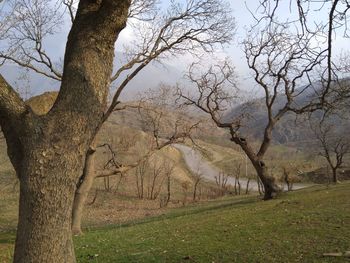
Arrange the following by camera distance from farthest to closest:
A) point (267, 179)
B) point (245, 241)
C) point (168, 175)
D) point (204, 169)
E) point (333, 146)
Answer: point (204, 169), point (168, 175), point (333, 146), point (267, 179), point (245, 241)

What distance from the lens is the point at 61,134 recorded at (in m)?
5.00

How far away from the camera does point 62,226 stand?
4914 millimetres

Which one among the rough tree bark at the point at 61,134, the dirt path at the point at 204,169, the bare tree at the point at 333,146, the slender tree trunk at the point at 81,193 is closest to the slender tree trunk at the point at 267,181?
the slender tree trunk at the point at 81,193

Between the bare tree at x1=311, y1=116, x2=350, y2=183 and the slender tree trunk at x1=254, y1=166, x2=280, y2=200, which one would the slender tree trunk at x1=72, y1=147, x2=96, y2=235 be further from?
the bare tree at x1=311, y1=116, x2=350, y2=183

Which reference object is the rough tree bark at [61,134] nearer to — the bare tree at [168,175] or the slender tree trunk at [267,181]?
the slender tree trunk at [267,181]

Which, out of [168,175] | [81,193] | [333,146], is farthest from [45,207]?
[168,175]

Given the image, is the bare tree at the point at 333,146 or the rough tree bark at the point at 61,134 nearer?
the rough tree bark at the point at 61,134

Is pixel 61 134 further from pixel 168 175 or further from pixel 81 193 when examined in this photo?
pixel 168 175

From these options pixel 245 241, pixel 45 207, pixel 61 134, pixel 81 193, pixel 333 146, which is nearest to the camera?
pixel 45 207

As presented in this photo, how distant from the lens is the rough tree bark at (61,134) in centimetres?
483

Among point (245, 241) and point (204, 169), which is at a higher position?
point (204, 169)

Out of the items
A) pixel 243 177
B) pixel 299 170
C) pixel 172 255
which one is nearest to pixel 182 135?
pixel 172 255

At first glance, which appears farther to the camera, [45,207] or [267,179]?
[267,179]

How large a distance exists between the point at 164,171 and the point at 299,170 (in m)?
18.3
